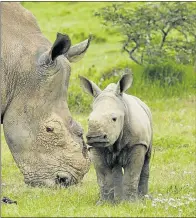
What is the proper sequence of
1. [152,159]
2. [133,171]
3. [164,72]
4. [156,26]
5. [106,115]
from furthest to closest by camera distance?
[156,26] < [164,72] < [152,159] < [133,171] < [106,115]

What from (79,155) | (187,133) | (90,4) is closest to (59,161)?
(79,155)

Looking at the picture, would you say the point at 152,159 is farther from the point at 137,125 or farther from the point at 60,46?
the point at 60,46

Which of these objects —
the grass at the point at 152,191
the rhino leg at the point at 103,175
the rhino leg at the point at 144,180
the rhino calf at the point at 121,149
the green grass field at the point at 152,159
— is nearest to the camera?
the grass at the point at 152,191

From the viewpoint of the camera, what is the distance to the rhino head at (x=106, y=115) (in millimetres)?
7641

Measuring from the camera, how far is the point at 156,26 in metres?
22.2

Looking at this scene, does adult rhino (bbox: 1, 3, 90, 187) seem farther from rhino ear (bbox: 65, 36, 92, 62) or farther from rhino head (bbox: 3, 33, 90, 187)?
rhino ear (bbox: 65, 36, 92, 62)

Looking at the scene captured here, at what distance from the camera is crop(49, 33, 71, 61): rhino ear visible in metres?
8.53

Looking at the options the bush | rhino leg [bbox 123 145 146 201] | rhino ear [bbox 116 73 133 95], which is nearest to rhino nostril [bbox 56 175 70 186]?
rhino leg [bbox 123 145 146 201]

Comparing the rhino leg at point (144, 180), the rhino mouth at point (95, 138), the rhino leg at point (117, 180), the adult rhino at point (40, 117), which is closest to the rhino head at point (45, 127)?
the adult rhino at point (40, 117)

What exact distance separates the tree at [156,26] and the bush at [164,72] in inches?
7.9

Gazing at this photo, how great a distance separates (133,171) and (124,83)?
37.8 inches

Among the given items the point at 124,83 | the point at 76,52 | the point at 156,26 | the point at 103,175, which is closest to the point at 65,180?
the point at 103,175

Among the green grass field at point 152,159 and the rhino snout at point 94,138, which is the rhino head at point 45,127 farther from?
the rhino snout at point 94,138

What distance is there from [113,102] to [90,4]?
25.6m
